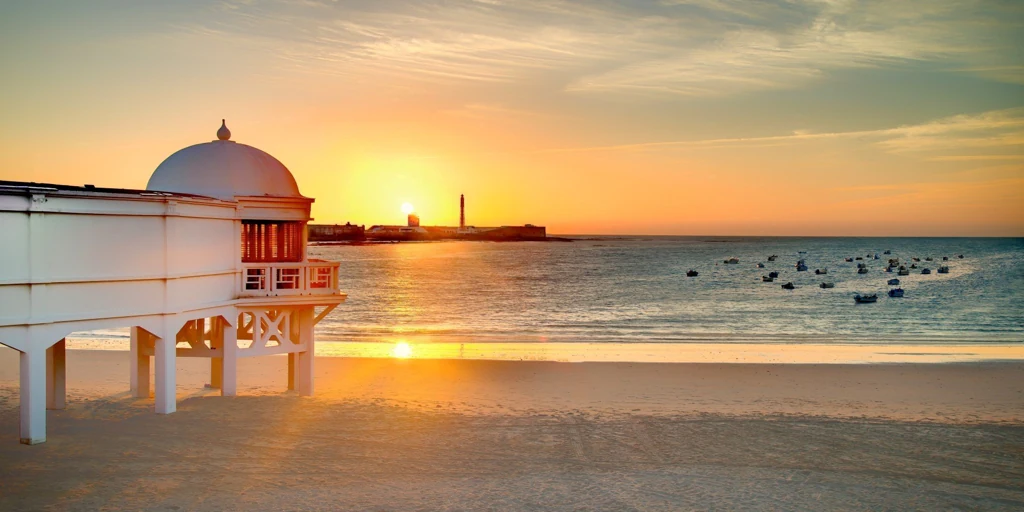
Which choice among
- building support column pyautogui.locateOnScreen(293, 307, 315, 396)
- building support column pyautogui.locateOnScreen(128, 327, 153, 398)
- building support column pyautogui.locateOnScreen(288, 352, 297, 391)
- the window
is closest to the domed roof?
the window

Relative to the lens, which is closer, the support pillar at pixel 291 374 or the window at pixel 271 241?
the window at pixel 271 241

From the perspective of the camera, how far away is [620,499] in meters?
12.0

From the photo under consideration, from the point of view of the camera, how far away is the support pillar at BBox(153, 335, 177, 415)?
1520cm

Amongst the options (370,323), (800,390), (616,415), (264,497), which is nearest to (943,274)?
(370,323)

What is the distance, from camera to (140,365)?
18438 millimetres

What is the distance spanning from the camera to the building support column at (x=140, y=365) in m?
18.3

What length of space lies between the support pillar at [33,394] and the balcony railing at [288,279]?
491 cm

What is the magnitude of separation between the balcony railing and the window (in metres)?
0.50

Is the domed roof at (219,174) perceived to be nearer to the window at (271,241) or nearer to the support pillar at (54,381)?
the window at (271,241)

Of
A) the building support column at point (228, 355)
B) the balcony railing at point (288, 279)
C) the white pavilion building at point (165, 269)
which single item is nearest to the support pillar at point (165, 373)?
the white pavilion building at point (165, 269)

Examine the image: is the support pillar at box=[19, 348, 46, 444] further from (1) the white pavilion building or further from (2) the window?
(2) the window

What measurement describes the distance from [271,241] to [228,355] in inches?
114

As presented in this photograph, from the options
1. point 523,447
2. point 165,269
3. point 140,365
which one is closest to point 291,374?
point 140,365

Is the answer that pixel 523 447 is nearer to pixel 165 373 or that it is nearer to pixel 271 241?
pixel 165 373
